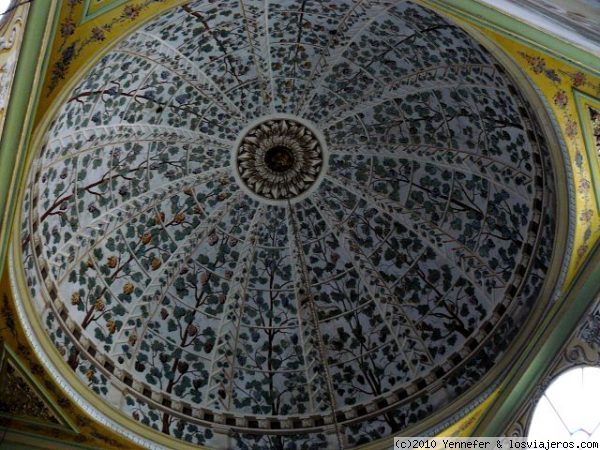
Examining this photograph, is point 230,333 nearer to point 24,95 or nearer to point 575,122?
point 24,95

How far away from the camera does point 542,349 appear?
10805mm

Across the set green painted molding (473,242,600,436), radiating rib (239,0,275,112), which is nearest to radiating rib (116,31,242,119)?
radiating rib (239,0,275,112)

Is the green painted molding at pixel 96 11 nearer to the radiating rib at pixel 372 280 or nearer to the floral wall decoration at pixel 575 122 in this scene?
the floral wall decoration at pixel 575 122

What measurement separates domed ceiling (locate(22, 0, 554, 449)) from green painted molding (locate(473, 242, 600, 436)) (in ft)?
2.22

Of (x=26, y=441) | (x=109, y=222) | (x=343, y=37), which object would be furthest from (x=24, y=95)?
(x=343, y=37)

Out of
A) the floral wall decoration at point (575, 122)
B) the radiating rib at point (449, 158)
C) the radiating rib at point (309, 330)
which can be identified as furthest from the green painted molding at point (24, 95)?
the radiating rib at point (449, 158)

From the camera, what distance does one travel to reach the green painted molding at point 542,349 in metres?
10.2

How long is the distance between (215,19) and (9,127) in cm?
403

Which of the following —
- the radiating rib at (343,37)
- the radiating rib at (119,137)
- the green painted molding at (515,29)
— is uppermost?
the radiating rib at (343,37)

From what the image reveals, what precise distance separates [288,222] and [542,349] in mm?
4784

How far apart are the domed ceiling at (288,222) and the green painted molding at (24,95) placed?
6.73 feet

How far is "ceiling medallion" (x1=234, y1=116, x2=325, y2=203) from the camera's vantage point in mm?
13773

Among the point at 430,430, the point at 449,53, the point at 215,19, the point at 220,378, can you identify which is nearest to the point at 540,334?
the point at 430,430

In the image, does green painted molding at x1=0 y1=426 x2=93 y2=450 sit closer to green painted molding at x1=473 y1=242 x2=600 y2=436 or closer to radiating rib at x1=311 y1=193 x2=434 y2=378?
radiating rib at x1=311 y1=193 x2=434 y2=378
